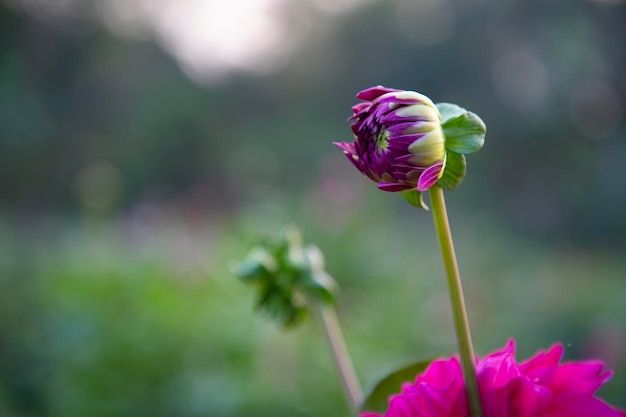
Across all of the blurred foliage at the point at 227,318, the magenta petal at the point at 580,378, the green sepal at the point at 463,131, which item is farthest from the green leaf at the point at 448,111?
the blurred foliage at the point at 227,318

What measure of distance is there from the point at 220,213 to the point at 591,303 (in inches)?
63.9

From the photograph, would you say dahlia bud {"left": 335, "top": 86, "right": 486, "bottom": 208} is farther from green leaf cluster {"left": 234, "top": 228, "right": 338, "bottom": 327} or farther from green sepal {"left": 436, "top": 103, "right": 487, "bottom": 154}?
green leaf cluster {"left": 234, "top": 228, "right": 338, "bottom": 327}

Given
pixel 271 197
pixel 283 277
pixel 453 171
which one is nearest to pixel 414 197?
pixel 453 171

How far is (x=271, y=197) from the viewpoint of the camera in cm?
225

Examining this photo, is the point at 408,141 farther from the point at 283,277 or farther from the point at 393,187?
the point at 283,277

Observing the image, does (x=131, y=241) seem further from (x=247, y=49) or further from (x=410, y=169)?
(x=410, y=169)

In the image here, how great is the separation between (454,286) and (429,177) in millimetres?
34

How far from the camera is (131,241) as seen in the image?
2.44 metres

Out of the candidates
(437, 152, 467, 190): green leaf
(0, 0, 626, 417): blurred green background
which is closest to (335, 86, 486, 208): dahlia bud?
(437, 152, 467, 190): green leaf

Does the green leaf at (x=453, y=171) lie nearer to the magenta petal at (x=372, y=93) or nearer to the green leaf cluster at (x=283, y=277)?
the magenta petal at (x=372, y=93)

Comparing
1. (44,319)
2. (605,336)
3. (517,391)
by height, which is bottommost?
(605,336)

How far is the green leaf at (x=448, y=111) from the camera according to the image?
22 centimetres

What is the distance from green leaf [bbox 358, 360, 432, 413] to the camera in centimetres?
28

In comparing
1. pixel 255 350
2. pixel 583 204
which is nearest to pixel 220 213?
pixel 255 350
